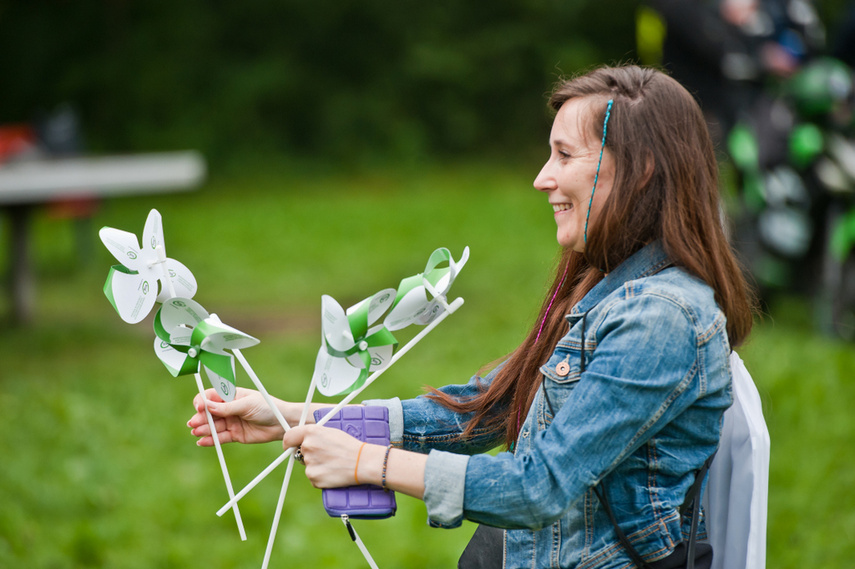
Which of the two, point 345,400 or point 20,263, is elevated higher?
point 345,400

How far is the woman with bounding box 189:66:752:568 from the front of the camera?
1.33 metres

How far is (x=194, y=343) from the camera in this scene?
1492 millimetres

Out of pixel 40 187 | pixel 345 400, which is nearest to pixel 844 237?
pixel 345 400

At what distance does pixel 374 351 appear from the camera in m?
1.48

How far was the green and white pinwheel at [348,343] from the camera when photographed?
143 centimetres

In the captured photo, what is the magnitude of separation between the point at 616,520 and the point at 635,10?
595 inches

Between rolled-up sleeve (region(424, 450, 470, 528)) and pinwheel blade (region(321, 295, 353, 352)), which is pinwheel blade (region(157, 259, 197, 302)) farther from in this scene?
rolled-up sleeve (region(424, 450, 470, 528))

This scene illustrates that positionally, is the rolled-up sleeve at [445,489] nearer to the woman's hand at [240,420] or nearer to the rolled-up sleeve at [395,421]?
the rolled-up sleeve at [395,421]

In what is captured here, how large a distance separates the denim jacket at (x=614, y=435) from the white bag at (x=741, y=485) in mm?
126

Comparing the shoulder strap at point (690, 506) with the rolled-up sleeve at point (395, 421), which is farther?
the rolled-up sleeve at point (395, 421)

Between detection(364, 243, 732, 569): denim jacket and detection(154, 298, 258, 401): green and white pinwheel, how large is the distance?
0.36 m

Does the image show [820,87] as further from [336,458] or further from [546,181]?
[336,458]

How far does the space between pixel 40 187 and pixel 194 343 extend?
194 inches

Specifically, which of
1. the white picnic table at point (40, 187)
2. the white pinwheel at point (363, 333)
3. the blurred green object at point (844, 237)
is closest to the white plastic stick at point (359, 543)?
the white pinwheel at point (363, 333)
